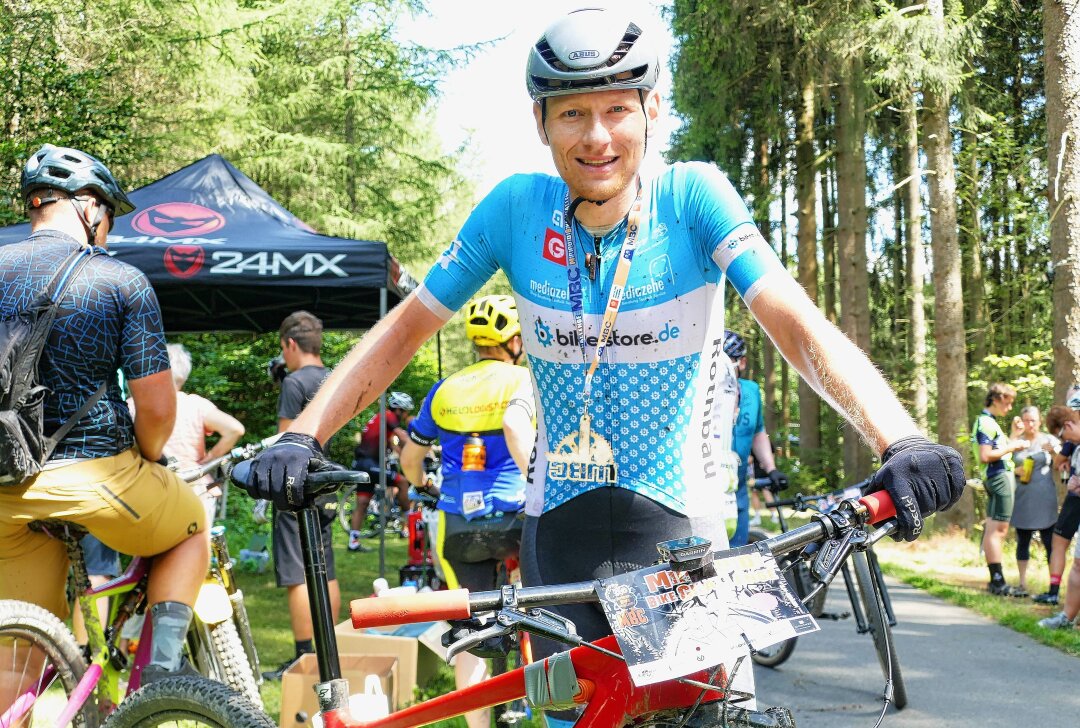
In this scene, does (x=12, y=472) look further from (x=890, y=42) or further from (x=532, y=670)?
(x=890, y=42)

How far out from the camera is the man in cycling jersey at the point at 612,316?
2084 millimetres

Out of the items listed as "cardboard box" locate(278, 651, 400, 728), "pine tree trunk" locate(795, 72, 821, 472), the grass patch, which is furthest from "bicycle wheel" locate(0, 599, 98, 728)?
"pine tree trunk" locate(795, 72, 821, 472)

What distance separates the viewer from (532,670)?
→ 167cm

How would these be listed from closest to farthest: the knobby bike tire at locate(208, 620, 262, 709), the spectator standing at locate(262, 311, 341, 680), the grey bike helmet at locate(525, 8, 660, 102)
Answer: the grey bike helmet at locate(525, 8, 660, 102)
the knobby bike tire at locate(208, 620, 262, 709)
the spectator standing at locate(262, 311, 341, 680)

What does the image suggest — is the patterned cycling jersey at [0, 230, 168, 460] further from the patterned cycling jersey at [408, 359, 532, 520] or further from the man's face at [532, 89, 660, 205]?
the patterned cycling jersey at [408, 359, 532, 520]

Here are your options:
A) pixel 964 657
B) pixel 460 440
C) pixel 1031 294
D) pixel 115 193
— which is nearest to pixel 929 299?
pixel 1031 294

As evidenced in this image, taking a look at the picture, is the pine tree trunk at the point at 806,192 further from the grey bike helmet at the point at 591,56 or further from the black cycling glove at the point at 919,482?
the black cycling glove at the point at 919,482

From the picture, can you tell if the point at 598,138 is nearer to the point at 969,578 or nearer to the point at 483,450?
the point at 483,450

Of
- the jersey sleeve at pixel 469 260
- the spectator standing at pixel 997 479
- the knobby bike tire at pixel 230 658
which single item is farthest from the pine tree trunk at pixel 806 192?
the jersey sleeve at pixel 469 260

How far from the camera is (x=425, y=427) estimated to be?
5.48 meters

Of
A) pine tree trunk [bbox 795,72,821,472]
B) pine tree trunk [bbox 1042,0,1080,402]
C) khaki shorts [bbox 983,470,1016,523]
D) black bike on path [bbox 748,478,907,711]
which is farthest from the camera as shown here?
pine tree trunk [bbox 795,72,821,472]

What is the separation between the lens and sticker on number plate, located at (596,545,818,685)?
149 cm

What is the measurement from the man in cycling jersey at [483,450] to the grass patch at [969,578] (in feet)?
14.7

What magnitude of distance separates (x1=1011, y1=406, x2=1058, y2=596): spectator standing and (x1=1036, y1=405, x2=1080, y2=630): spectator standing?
1.58 feet
